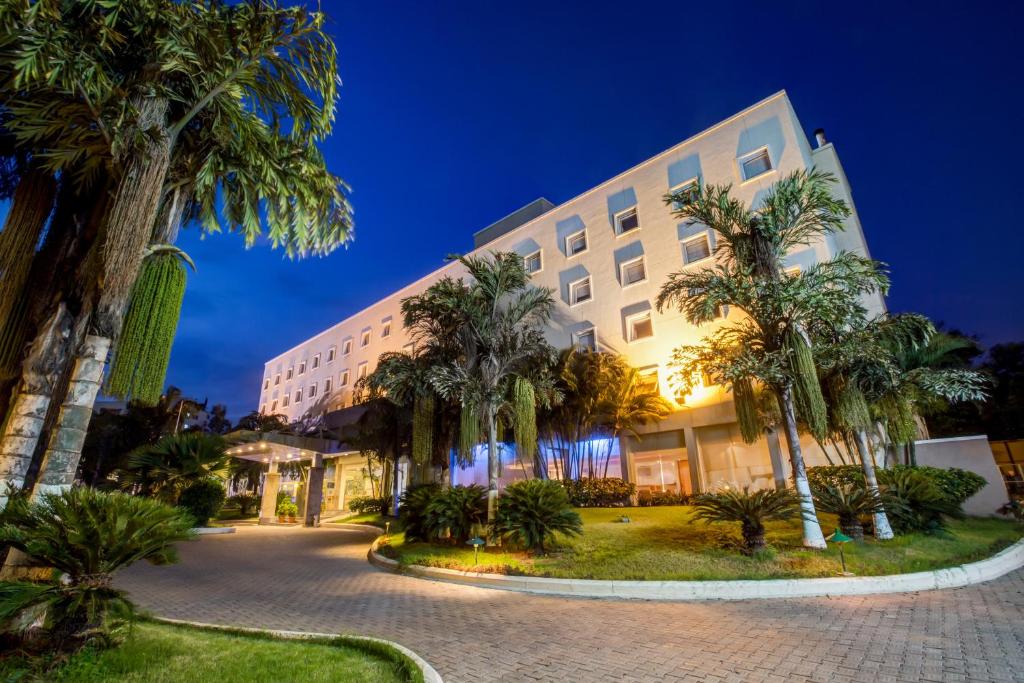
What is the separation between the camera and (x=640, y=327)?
73.8 feet

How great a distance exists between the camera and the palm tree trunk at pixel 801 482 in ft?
31.2

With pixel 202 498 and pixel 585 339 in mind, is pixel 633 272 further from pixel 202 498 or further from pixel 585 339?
pixel 202 498

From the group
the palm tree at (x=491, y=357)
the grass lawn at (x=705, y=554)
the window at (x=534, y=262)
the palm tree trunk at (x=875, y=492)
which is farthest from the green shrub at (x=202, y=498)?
the palm tree trunk at (x=875, y=492)

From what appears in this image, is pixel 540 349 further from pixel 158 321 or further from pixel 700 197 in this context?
pixel 158 321

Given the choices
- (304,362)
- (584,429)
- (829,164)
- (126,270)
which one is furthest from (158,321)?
(304,362)

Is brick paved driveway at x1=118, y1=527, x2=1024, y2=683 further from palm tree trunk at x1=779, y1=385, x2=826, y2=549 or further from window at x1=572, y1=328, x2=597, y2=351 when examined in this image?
window at x1=572, y1=328, x2=597, y2=351

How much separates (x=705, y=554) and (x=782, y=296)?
6063mm

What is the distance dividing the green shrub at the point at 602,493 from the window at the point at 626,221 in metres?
13.3

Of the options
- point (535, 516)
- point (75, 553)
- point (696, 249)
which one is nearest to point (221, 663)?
point (75, 553)

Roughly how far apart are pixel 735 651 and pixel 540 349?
10434 millimetres

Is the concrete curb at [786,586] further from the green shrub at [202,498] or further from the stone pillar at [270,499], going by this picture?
the stone pillar at [270,499]

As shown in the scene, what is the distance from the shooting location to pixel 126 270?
4805mm

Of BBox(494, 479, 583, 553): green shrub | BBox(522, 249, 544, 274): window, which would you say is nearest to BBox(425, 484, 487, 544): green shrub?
BBox(494, 479, 583, 553): green shrub

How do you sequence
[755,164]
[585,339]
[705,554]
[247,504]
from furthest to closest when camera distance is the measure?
[247,504]
[585,339]
[755,164]
[705,554]
